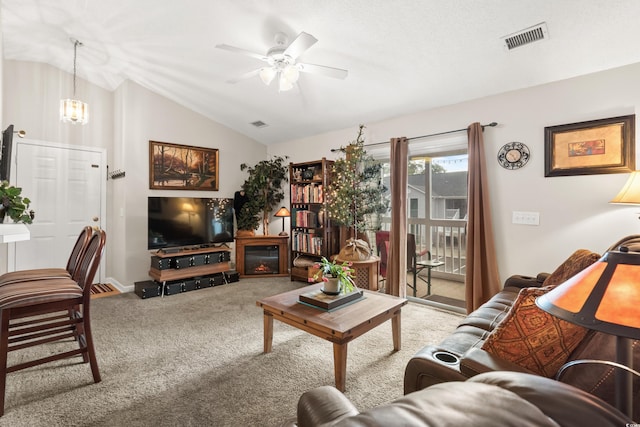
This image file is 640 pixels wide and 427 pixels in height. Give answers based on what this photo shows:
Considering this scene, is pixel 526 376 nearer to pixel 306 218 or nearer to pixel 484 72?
pixel 484 72

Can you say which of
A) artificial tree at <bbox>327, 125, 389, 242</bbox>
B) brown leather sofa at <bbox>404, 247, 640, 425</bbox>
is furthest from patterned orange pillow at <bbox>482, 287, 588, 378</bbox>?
artificial tree at <bbox>327, 125, 389, 242</bbox>

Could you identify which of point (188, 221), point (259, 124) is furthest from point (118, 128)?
point (259, 124)

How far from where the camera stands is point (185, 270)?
14.1 ft

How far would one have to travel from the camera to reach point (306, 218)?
4.82 m

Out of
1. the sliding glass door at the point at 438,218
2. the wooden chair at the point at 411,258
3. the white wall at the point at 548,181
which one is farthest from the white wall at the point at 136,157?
the white wall at the point at 548,181

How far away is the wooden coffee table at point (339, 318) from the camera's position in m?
1.97

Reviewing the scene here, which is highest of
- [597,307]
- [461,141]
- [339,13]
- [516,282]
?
[339,13]

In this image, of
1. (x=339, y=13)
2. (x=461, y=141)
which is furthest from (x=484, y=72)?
(x=339, y=13)

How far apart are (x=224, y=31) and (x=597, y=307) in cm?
341

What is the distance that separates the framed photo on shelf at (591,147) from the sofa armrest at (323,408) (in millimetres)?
3104

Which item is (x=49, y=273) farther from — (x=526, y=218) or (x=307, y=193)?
(x=526, y=218)

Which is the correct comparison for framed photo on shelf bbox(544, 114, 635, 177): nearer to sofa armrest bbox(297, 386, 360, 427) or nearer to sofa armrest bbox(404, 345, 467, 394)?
sofa armrest bbox(404, 345, 467, 394)

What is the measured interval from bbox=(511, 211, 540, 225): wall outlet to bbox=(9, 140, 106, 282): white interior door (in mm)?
5686

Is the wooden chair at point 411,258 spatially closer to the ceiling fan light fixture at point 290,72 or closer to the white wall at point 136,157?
the ceiling fan light fixture at point 290,72
